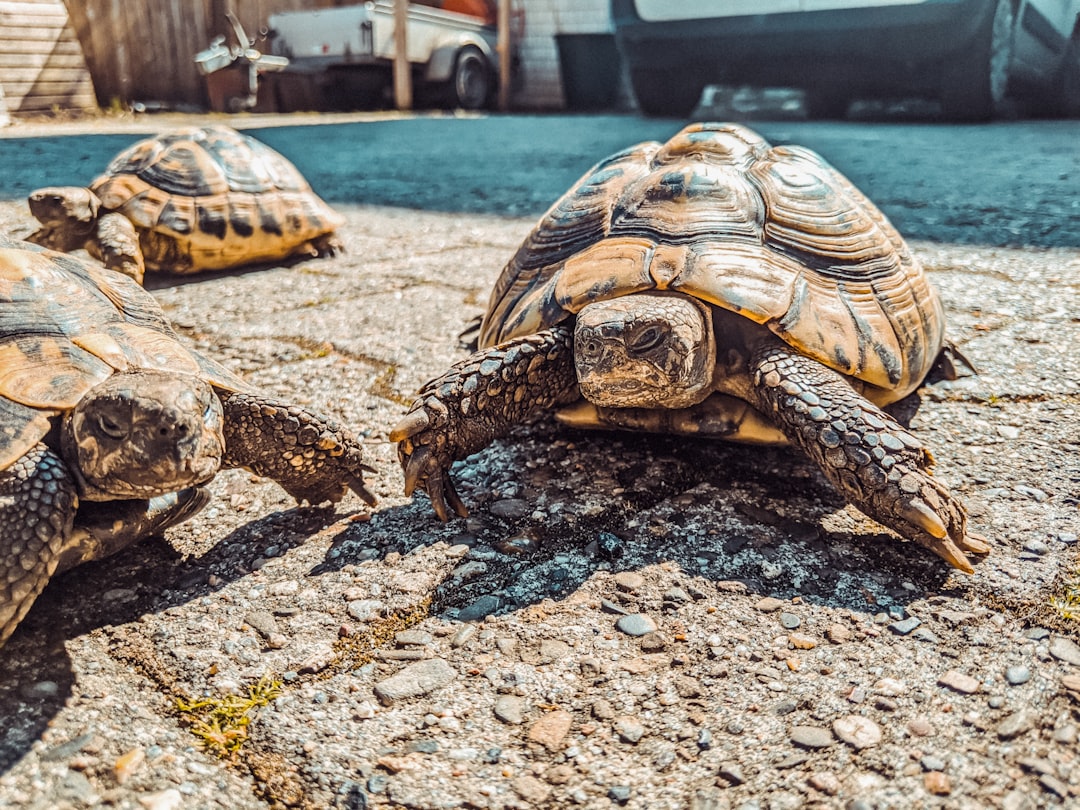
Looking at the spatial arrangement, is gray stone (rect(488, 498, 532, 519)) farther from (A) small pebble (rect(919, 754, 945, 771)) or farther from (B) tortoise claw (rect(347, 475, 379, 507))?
(A) small pebble (rect(919, 754, 945, 771))

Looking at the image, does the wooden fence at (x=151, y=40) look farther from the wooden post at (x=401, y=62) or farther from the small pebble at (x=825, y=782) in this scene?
the small pebble at (x=825, y=782)

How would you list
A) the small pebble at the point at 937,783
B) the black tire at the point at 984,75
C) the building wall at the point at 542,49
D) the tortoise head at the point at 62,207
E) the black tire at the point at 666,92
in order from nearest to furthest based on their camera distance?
the small pebble at the point at 937,783 < the tortoise head at the point at 62,207 < the black tire at the point at 984,75 < the black tire at the point at 666,92 < the building wall at the point at 542,49

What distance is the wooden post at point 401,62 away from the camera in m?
10.4

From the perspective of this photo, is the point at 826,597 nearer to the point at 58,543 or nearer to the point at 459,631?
the point at 459,631

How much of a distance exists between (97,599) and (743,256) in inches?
53.6

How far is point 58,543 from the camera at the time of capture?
1266 mm

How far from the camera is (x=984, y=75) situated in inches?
292

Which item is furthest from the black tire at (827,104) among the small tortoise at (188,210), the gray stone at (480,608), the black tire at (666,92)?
the gray stone at (480,608)

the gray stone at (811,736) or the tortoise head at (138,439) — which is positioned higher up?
the tortoise head at (138,439)

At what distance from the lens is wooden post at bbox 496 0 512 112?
11914 mm

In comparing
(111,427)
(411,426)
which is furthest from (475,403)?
(111,427)

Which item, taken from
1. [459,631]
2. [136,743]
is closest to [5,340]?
[136,743]

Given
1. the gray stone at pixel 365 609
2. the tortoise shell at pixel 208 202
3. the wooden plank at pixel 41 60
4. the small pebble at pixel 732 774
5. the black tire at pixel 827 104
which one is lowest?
the small pebble at pixel 732 774

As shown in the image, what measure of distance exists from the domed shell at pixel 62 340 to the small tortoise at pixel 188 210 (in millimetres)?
1649
